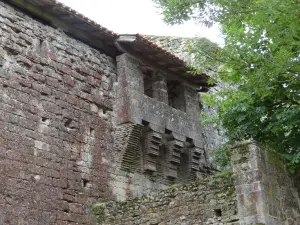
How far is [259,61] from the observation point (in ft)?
31.3

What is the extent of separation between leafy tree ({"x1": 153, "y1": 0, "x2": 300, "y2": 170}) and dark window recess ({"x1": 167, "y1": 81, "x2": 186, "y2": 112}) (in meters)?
2.08

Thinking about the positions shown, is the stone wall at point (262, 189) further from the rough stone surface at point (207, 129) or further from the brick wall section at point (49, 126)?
the rough stone surface at point (207, 129)

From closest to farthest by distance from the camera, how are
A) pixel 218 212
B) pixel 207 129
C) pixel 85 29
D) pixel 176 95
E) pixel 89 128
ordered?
pixel 218 212 < pixel 89 128 < pixel 85 29 < pixel 176 95 < pixel 207 129

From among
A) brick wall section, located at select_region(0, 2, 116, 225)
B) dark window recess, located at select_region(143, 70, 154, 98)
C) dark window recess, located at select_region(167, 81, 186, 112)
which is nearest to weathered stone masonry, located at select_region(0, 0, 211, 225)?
brick wall section, located at select_region(0, 2, 116, 225)

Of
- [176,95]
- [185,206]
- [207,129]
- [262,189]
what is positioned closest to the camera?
[262,189]

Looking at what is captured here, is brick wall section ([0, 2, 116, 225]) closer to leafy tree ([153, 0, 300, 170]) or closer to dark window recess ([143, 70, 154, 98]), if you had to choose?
dark window recess ([143, 70, 154, 98])

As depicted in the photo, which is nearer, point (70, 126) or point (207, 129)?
point (70, 126)

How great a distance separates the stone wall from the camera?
896cm

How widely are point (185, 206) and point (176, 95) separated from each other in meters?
5.50

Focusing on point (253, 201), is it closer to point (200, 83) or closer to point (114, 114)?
point (114, 114)

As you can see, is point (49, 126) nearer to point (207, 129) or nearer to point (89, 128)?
point (89, 128)

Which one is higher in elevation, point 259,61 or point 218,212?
point 259,61

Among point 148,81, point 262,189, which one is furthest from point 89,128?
point 262,189

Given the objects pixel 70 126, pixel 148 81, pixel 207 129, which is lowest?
pixel 70 126
